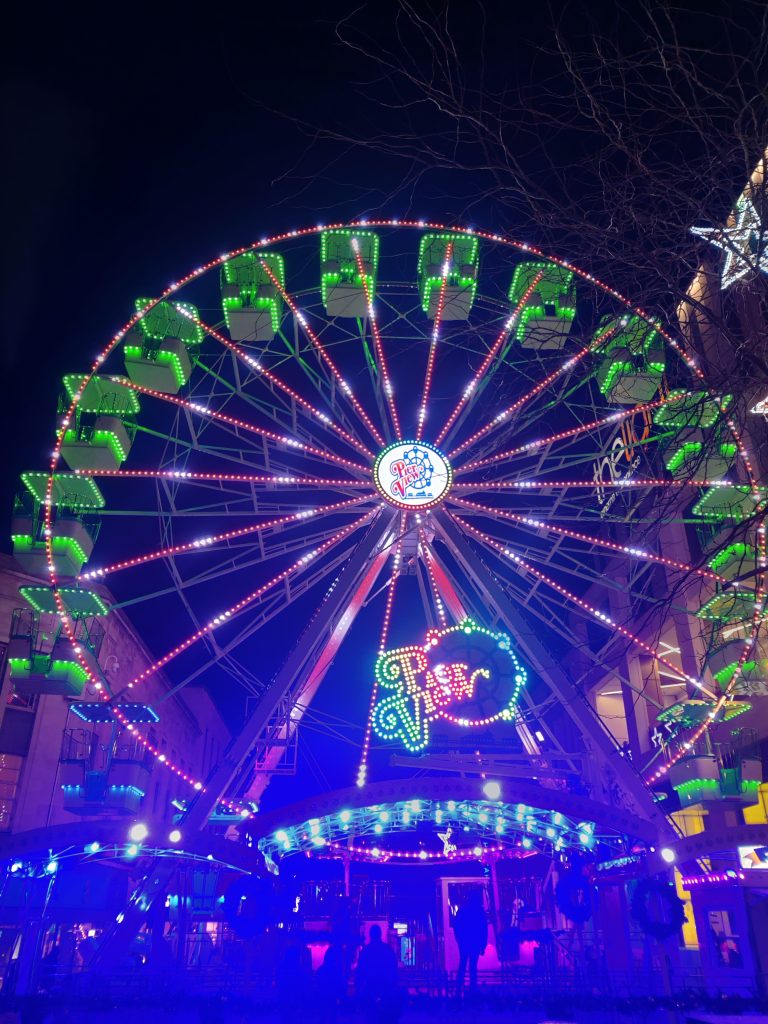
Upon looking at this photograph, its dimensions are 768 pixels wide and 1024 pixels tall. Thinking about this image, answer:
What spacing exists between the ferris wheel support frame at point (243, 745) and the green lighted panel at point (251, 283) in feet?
16.9

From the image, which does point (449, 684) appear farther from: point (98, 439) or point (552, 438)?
point (98, 439)

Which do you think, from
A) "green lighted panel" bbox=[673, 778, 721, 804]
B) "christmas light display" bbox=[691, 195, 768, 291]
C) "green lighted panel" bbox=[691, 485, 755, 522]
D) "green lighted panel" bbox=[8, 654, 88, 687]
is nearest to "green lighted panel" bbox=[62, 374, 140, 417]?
"green lighted panel" bbox=[8, 654, 88, 687]

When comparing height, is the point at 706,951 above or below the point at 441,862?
below

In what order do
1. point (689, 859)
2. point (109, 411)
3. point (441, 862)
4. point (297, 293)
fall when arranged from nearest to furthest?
point (689, 859)
point (109, 411)
point (297, 293)
point (441, 862)

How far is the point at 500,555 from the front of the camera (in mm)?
15984

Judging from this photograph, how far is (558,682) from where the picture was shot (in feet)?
47.8

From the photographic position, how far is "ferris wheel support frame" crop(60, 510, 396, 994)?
12.2m

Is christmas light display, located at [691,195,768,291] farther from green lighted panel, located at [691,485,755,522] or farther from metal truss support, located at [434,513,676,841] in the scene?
green lighted panel, located at [691,485,755,522]

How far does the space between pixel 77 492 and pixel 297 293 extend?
640cm

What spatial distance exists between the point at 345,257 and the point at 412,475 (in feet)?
17.0

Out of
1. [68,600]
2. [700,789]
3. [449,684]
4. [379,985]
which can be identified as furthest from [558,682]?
[68,600]

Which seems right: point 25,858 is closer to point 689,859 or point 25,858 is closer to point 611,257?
point 689,859

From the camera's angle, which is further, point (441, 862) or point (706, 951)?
point (441, 862)

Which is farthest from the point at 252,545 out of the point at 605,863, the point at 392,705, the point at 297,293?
the point at 605,863
